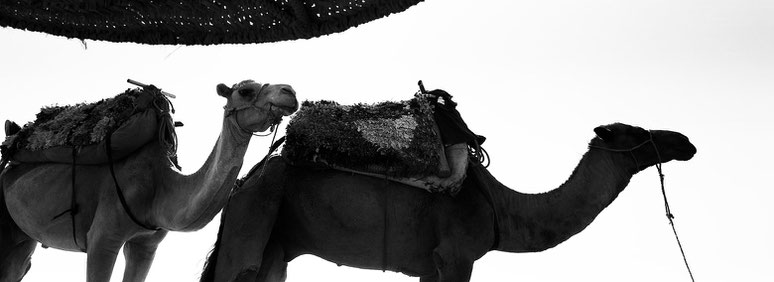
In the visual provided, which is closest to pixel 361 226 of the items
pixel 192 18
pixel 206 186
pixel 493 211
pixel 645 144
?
pixel 493 211

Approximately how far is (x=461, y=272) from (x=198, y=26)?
288 centimetres

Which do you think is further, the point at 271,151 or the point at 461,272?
the point at 271,151

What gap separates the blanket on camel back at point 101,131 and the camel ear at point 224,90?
104 cm

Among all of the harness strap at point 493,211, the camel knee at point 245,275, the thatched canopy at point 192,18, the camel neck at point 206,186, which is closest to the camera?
the thatched canopy at point 192,18

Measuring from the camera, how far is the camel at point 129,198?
182 inches

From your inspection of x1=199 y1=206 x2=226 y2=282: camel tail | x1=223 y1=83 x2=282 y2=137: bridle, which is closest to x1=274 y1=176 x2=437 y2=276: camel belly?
x1=199 y1=206 x2=226 y2=282: camel tail

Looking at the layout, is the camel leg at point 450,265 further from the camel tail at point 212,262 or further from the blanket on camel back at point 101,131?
the blanket on camel back at point 101,131

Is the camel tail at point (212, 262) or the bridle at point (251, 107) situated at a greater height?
the bridle at point (251, 107)

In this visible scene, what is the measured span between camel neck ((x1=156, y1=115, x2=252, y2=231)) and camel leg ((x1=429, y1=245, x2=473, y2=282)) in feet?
3.76

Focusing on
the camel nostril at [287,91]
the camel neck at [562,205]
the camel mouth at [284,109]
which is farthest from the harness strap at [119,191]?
the camel neck at [562,205]

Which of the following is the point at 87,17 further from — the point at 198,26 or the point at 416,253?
the point at 416,253

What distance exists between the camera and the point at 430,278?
533cm

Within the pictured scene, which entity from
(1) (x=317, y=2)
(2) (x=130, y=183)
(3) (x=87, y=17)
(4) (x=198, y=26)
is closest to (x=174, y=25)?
(4) (x=198, y=26)

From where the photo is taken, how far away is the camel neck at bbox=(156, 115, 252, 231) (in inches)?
183
